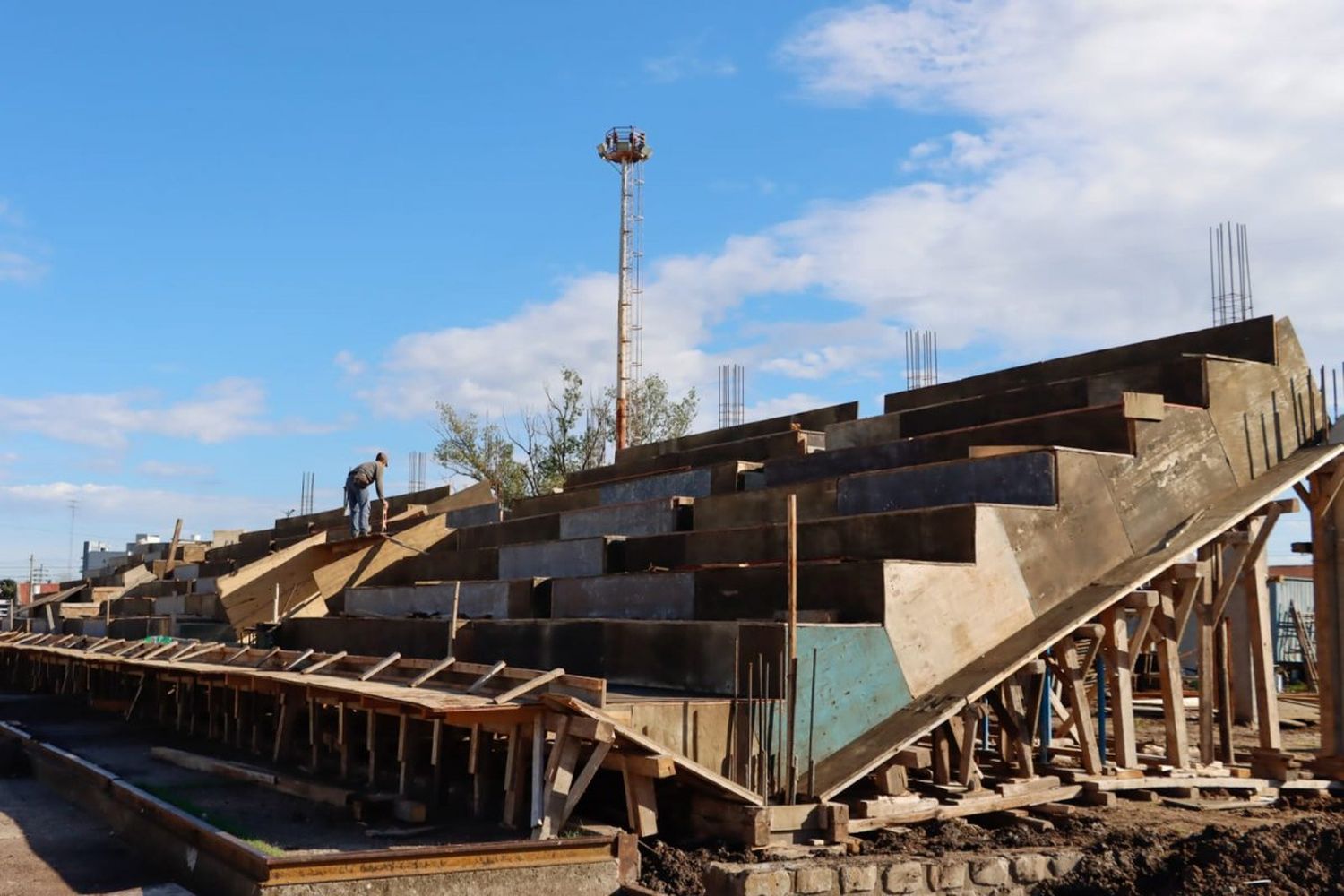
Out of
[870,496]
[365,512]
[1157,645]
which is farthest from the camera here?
[365,512]

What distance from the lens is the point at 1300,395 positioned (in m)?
14.5

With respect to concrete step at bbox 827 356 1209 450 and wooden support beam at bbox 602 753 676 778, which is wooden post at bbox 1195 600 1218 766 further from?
wooden support beam at bbox 602 753 676 778

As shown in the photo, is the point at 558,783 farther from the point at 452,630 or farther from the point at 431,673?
the point at 452,630

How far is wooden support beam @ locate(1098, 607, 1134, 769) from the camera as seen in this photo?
39.0 ft

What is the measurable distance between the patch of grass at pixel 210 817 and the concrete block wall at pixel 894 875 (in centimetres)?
345

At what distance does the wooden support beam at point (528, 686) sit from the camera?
383 inches

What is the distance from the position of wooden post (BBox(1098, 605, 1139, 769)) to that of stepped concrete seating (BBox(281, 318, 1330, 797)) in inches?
17.4

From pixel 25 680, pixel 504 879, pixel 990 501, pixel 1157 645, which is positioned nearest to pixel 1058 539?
pixel 990 501

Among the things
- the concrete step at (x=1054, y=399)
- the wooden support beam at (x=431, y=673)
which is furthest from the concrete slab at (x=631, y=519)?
the wooden support beam at (x=431, y=673)

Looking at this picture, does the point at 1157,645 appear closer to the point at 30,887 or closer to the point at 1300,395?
the point at 1300,395

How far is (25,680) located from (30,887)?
76.4 feet

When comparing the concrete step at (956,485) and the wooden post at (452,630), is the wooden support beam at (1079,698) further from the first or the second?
the wooden post at (452,630)

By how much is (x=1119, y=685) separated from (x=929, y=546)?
89.7 inches

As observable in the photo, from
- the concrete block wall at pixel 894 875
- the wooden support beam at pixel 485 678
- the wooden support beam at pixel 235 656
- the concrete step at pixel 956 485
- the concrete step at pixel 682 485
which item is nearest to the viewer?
the concrete block wall at pixel 894 875
